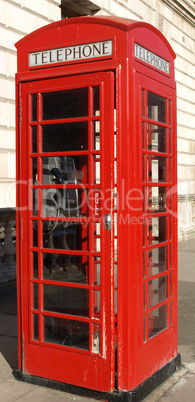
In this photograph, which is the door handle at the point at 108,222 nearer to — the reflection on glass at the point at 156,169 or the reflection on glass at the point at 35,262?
the reflection on glass at the point at 156,169

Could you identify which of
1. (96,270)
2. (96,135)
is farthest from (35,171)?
(96,270)

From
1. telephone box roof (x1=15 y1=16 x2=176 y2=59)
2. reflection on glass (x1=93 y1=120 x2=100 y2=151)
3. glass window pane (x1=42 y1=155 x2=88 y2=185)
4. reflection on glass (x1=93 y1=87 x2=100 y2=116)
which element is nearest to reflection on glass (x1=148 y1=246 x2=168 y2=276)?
glass window pane (x1=42 y1=155 x2=88 y2=185)

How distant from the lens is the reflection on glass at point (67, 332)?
3.50 meters

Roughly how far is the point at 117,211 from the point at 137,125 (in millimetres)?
597

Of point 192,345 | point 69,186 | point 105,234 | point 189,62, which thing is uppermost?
point 189,62

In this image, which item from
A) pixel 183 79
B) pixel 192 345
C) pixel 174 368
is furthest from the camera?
pixel 183 79

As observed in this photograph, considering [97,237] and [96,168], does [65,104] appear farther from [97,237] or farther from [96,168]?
[97,237]

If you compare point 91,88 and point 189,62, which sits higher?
point 189,62

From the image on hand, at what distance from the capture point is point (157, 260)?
3.76 meters

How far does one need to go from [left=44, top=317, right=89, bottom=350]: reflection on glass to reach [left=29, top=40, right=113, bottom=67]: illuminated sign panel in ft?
6.05

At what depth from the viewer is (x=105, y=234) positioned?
337 centimetres

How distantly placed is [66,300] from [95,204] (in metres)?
0.73

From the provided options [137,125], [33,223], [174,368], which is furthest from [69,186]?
[174,368]

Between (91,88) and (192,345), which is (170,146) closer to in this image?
(91,88)
